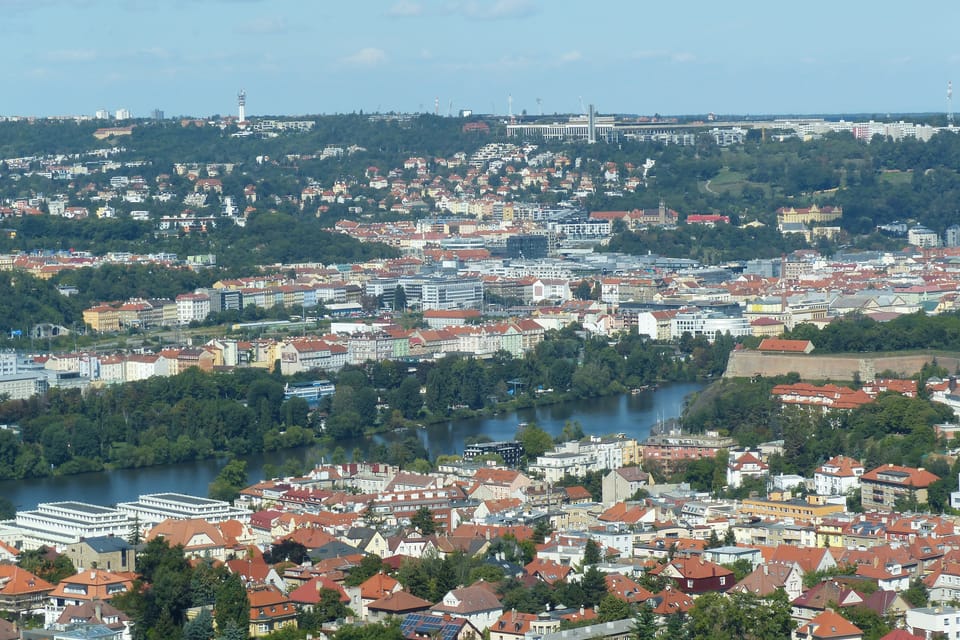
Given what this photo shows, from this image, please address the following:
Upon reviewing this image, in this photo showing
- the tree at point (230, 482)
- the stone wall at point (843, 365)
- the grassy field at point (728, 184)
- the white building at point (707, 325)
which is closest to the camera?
the tree at point (230, 482)

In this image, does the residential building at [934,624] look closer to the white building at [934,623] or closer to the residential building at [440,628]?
the white building at [934,623]

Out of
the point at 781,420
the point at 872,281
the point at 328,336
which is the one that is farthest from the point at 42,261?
the point at 781,420

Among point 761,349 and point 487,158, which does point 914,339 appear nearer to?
point 761,349

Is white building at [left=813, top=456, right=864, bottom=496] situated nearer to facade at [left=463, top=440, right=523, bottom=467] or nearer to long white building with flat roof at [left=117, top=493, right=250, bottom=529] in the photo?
facade at [left=463, top=440, right=523, bottom=467]

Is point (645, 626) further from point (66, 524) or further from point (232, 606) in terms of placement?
point (66, 524)

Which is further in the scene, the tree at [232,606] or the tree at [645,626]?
the tree at [232,606]

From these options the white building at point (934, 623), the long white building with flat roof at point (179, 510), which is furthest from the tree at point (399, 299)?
the white building at point (934, 623)

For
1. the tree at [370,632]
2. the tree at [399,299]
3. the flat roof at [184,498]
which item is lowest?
the tree at [399,299]
